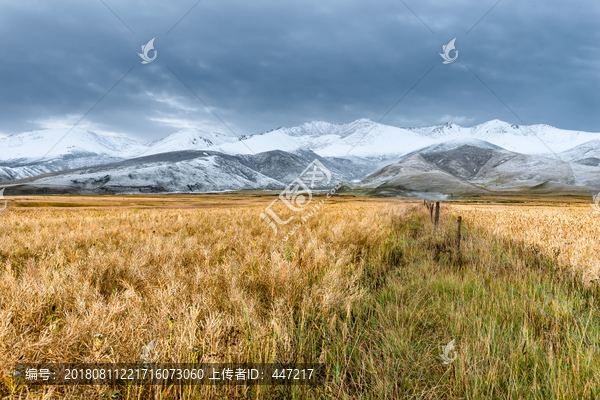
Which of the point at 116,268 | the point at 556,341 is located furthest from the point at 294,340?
the point at 116,268

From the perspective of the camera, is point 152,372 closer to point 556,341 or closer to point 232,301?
point 232,301

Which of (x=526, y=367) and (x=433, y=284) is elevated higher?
(x=433, y=284)

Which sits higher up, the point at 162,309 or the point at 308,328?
the point at 162,309

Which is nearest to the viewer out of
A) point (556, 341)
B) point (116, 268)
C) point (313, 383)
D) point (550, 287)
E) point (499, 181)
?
point (313, 383)

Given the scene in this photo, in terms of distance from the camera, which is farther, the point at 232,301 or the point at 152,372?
the point at 232,301

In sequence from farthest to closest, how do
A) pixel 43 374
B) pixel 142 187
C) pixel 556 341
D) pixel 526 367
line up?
pixel 142 187, pixel 556 341, pixel 526 367, pixel 43 374

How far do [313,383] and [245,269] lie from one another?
1908 millimetres

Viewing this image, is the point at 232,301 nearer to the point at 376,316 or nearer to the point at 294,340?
the point at 294,340

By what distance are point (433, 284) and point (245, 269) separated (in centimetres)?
265

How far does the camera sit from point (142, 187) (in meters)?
155

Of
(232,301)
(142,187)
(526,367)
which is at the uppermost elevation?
(142,187)

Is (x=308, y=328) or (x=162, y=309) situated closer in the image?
(x=162, y=309)

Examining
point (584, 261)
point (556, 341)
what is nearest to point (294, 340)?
point (556, 341)

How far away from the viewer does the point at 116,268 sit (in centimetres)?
355
